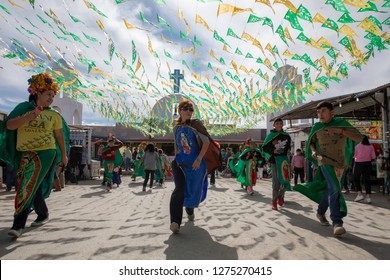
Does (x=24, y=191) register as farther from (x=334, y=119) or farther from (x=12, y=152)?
(x=334, y=119)

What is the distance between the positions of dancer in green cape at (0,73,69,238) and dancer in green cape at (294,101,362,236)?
11.9ft

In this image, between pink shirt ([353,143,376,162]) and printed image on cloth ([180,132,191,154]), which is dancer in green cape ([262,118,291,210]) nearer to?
printed image on cloth ([180,132,191,154])

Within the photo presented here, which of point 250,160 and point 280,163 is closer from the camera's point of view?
point 280,163

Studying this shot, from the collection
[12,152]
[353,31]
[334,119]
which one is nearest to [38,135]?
[12,152]

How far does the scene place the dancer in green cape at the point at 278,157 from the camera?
635 cm

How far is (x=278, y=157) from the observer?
21.3 feet

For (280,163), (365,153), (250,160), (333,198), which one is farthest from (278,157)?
(365,153)

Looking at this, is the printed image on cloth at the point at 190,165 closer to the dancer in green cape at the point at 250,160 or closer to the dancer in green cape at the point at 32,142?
the dancer in green cape at the point at 32,142

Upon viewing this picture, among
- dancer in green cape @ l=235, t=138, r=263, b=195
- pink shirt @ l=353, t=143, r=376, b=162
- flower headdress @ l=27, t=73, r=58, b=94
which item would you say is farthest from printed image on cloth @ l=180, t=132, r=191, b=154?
pink shirt @ l=353, t=143, r=376, b=162

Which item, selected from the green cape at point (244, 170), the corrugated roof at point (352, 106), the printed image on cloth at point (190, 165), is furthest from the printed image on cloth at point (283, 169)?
the corrugated roof at point (352, 106)

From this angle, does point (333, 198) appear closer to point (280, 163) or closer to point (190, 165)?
point (190, 165)

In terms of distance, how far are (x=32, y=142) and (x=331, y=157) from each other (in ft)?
12.9

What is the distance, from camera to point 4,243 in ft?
11.0

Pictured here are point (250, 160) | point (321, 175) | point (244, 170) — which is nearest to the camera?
point (321, 175)
